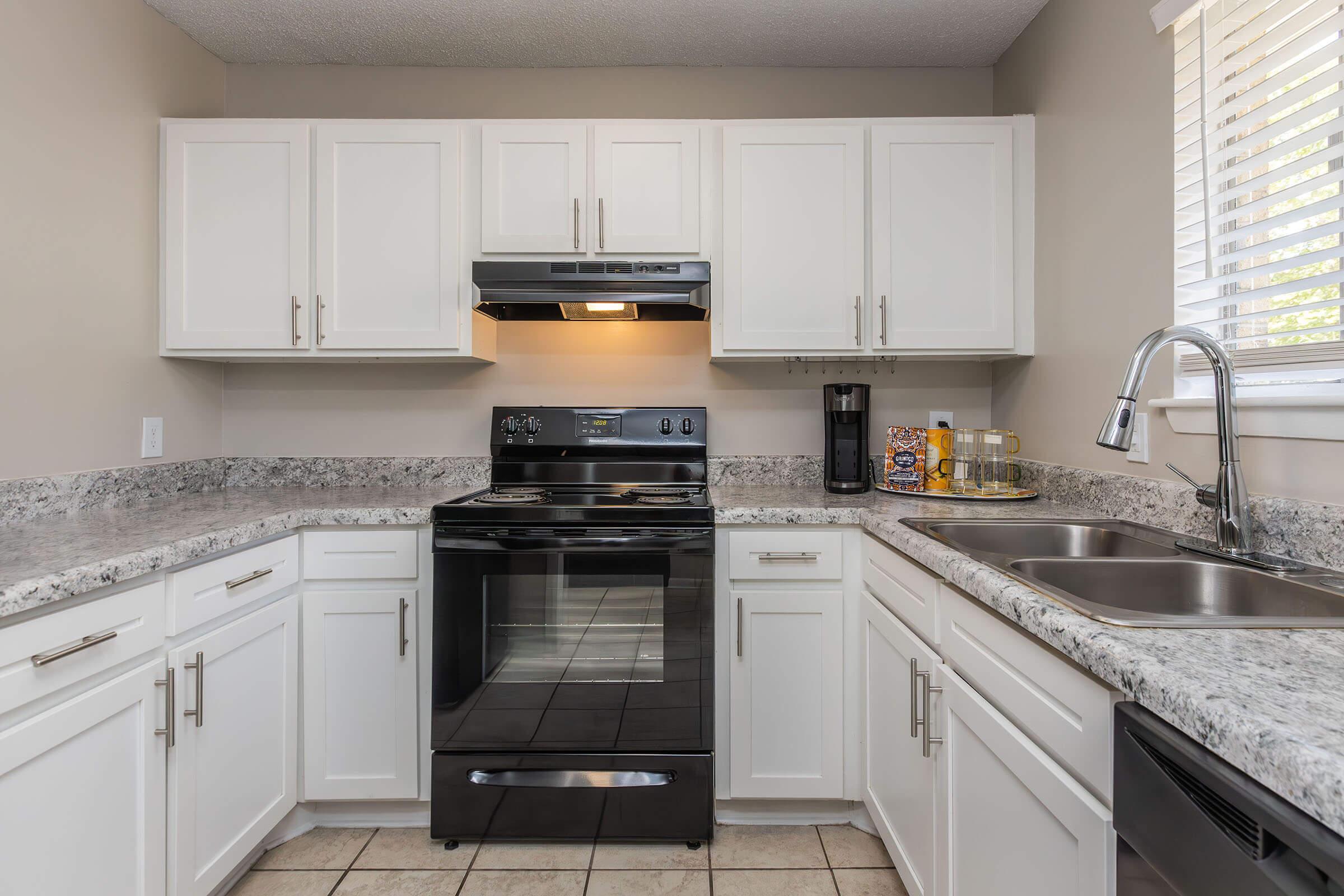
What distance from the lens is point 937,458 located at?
2203 millimetres

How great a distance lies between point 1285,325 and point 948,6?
1387 mm

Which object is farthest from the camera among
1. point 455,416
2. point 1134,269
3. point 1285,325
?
point 455,416

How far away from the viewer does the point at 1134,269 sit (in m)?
1.65

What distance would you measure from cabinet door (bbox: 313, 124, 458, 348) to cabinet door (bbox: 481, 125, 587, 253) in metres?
0.11

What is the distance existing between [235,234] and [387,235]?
1.56ft

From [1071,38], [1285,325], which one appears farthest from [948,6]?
[1285,325]

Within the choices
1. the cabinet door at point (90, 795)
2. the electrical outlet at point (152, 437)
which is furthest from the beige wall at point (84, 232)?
the cabinet door at point (90, 795)

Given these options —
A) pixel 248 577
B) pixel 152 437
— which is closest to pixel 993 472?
pixel 248 577

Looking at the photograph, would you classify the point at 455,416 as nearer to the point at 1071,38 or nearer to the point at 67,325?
the point at 67,325

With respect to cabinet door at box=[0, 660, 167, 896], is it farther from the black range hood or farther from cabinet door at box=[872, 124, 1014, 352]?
cabinet door at box=[872, 124, 1014, 352]

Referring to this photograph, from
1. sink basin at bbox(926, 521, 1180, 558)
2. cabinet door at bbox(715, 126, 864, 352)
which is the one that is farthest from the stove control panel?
sink basin at bbox(926, 521, 1180, 558)

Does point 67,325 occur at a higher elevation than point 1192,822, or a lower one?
higher

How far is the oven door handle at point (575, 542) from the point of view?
181cm

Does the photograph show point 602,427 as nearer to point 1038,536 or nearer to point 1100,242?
point 1038,536
